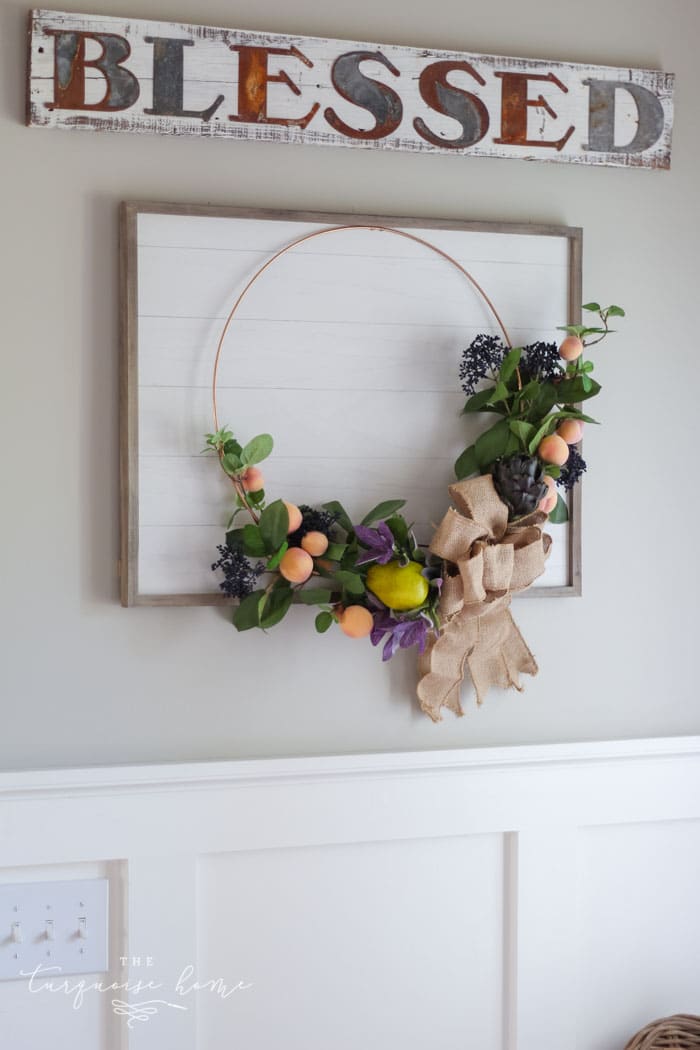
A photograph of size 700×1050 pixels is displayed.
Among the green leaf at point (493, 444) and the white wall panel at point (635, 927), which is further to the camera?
the white wall panel at point (635, 927)

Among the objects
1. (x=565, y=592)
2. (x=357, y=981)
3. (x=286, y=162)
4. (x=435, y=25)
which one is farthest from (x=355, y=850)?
(x=435, y=25)

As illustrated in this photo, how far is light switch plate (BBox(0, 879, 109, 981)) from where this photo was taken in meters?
1.29

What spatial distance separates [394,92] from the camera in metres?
1.37

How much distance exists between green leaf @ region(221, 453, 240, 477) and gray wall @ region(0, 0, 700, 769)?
15 cm

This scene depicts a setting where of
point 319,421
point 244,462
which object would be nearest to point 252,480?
point 244,462

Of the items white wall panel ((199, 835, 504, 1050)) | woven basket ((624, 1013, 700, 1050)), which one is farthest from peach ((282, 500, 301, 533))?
woven basket ((624, 1013, 700, 1050))

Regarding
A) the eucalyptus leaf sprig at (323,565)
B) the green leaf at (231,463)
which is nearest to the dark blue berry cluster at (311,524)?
the eucalyptus leaf sprig at (323,565)

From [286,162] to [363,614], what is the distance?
614mm

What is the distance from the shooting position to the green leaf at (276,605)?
4.21ft

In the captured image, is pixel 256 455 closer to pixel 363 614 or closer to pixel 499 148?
pixel 363 614

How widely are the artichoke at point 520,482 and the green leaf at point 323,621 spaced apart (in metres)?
0.27

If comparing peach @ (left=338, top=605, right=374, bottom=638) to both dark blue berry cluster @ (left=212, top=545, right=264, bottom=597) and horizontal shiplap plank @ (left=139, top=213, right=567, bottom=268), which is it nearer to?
dark blue berry cluster @ (left=212, top=545, right=264, bottom=597)

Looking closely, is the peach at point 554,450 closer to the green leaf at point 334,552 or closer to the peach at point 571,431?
the peach at point 571,431

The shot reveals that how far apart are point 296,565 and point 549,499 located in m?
0.35
